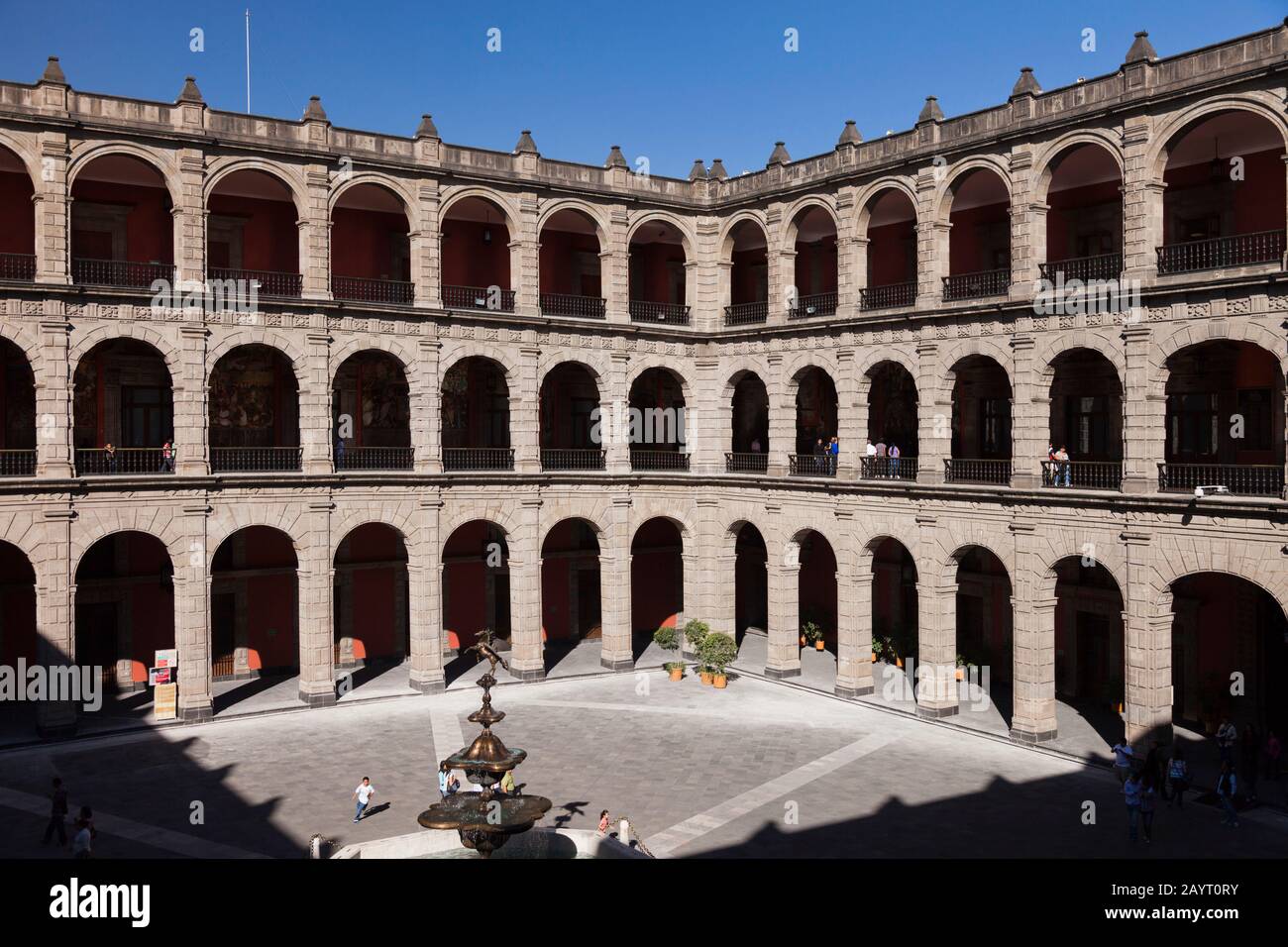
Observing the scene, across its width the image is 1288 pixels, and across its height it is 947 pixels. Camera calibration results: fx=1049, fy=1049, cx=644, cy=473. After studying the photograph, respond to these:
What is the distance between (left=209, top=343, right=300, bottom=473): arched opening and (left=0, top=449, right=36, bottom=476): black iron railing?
15.5 feet

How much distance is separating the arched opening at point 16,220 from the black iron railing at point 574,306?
15.3 metres

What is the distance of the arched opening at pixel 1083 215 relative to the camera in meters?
28.2

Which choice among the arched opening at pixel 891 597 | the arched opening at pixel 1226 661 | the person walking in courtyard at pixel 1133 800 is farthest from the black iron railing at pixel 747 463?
the person walking in courtyard at pixel 1133 800

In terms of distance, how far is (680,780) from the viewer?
977 inches

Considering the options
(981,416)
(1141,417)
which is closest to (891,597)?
(981,416)

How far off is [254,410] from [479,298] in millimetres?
8181

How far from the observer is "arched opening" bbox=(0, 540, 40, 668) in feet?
101

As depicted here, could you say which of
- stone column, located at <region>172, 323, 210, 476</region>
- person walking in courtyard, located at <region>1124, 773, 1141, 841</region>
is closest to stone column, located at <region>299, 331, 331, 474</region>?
stone column, located at <region>172, 323, 210, 476</region>

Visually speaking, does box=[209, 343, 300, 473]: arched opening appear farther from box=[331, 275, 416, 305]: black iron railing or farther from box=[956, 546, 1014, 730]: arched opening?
box=[956, 546, 1014, 730]: arched opening

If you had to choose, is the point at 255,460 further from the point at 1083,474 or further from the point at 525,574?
the point at 1083,474

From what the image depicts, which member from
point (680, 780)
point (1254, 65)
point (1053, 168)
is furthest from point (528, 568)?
point (1254, 65)

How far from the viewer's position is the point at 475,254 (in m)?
36.8

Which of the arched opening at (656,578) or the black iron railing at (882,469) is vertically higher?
the black iron railing at (882,469)

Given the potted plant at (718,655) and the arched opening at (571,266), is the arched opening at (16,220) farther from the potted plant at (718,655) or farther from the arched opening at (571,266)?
the potted plant at (718,655)
